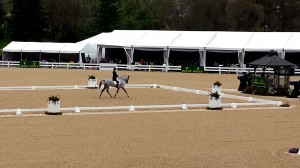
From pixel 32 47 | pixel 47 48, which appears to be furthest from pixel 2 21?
pixel 47 48

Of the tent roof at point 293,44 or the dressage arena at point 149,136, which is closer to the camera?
the dressage arena at point 149,136

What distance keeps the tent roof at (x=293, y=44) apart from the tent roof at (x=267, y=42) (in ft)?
1.14

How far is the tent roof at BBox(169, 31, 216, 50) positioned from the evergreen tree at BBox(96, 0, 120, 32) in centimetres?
2698

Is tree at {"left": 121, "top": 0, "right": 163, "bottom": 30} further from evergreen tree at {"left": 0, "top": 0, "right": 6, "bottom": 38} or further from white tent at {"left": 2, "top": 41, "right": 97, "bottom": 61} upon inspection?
white tent at {"left": 2, "top": 41, "right": 97, "bottom": 61}

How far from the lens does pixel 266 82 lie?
1128 inches

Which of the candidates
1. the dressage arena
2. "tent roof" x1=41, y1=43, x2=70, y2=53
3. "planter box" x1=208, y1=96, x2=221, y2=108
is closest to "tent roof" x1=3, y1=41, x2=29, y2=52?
"tent roof" x1=41, y1=43, x2=70, y2=53

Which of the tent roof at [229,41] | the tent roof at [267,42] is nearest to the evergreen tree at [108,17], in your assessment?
the tent roof at [229,41]

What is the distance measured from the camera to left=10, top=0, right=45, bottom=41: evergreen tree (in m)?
76.7

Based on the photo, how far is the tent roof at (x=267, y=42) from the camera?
45625 millimetres

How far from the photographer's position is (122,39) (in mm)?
52156

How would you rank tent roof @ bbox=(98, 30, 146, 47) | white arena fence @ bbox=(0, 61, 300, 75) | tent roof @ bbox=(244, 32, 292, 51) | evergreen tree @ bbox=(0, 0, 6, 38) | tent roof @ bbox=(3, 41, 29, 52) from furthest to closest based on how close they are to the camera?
evergreen tree @ bbox=(0, 0, 6, 38), tent roof @ bbox=(3, 41, 29, 52), tent roof @ bbox=(98, 30, 146, 47), white arena fence @ bbox=(0, 61, 300, 75), tent roof @ bbox=(244, 32, 292, 51)

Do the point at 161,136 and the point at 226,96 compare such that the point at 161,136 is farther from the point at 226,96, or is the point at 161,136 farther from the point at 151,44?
the point at 151,44

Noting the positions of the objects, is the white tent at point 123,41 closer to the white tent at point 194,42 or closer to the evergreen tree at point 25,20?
the white tent at point 194,42

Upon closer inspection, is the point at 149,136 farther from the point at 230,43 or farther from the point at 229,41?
the point at 229,41
